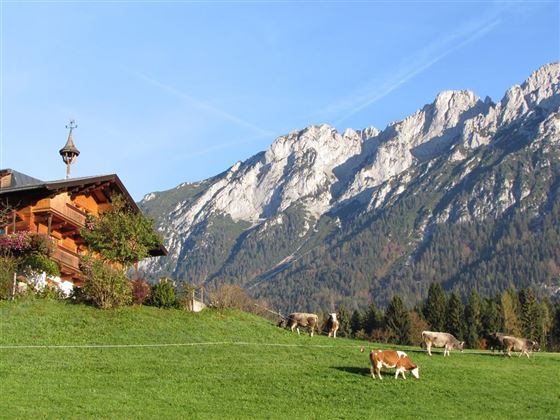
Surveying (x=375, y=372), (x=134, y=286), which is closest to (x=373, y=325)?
(x=134, y=286)

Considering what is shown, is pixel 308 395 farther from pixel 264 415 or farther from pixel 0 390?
pixel 0 390

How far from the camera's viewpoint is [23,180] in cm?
6994

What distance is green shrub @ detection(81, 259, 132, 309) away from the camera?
46219mm

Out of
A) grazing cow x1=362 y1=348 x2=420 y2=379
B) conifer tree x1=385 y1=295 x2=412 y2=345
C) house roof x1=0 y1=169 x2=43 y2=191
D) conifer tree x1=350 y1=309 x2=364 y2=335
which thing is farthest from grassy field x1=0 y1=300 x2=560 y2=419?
conifer tree x1=350 y1=309 x2=364 y2=335

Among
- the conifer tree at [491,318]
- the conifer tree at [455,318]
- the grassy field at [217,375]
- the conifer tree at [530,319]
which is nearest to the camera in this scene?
the grassy field at [217,375]

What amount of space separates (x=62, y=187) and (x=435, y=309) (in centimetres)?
9380

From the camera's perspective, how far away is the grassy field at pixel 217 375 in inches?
1092

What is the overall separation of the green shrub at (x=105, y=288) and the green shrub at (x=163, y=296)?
219 cm

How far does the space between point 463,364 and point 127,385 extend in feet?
55.5

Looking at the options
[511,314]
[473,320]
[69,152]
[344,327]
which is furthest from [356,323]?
[69,152]

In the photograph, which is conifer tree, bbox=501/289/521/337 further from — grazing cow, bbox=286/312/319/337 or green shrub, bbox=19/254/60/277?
green shrub, bbox=19/254/60/277

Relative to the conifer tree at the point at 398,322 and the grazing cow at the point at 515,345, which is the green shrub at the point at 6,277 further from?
the conifer tree at the point at 398,322

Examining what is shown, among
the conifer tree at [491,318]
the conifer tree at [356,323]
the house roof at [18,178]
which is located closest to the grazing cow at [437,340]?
the house roof at [18,178]

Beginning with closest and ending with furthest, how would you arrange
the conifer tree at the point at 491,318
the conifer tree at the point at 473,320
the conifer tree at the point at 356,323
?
the conifer tree at the point at 473,320 → the conifer tree at the point at 491,318 → the conifer tree at the point at 356,323
